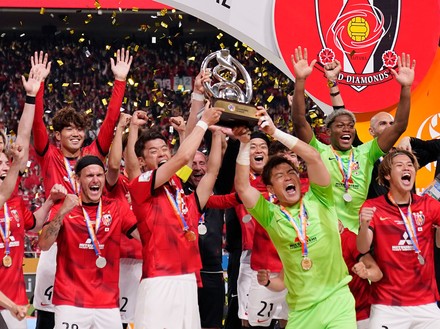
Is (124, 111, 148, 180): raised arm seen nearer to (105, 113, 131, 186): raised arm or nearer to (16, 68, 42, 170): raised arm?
(105, 113, 131, 186): raised arm

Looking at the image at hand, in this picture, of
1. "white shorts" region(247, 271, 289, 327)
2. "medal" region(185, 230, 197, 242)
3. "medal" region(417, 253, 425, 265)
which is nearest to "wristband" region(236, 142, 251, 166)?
"medal" region(185, 230, 197, 242)

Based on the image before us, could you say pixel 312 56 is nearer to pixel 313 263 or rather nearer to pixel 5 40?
pixel 313 263

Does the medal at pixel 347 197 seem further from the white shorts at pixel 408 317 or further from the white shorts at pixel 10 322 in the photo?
the white shorts at pixel 10 322

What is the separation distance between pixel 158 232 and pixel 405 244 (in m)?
1.78

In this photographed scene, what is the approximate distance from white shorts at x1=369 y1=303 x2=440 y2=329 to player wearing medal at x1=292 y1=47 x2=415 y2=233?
0.88m

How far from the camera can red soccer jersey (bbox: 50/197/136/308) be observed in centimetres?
646

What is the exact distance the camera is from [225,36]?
66.0 feet

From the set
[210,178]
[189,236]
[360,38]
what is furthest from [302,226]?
[360,38]

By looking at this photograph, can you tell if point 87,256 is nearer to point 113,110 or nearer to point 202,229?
point 113,110

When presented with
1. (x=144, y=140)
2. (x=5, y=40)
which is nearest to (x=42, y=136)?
(x=144, y=140)

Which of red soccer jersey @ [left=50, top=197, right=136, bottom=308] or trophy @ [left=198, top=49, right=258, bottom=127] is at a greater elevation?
trophy @ [left=198, top=49, right=258, bottom=127]

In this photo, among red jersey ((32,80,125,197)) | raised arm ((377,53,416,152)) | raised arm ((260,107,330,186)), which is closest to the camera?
raised arm ((260,107,330,186))

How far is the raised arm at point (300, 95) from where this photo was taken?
22.3 ft

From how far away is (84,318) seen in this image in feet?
21.1
